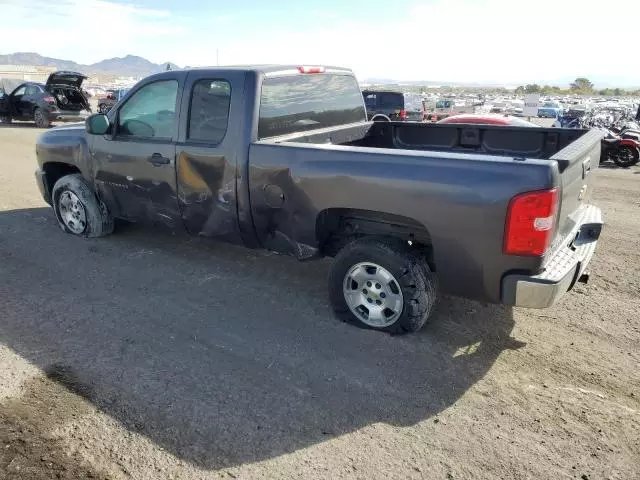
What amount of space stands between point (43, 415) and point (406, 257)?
8.13 ft

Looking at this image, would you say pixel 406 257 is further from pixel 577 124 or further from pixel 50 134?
pixel 577 124

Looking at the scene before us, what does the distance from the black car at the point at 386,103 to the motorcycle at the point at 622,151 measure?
6082mm

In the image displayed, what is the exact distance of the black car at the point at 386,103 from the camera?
648 inches

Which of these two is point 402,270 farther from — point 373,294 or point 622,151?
point 622,151

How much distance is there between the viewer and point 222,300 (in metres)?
4.45

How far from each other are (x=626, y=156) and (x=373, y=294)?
11293mm

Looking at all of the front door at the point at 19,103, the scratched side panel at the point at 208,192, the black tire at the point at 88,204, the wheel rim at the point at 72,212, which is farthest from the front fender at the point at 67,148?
the front door at the point at 19,103

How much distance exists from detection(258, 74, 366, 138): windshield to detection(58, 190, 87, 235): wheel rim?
2761 millimetres

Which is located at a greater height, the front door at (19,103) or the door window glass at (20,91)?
the door window glass at (20,91)

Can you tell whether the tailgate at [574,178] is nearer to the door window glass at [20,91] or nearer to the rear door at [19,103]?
the rear door at [19,103]

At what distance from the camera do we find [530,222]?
2.99 m

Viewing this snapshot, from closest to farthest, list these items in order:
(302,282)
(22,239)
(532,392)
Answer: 1. (532,392)
2. (302,282)
3. (22,239)

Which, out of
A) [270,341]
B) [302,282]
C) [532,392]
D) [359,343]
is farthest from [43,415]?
[532,392]

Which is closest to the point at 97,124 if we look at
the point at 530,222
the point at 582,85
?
the point at 530,222
